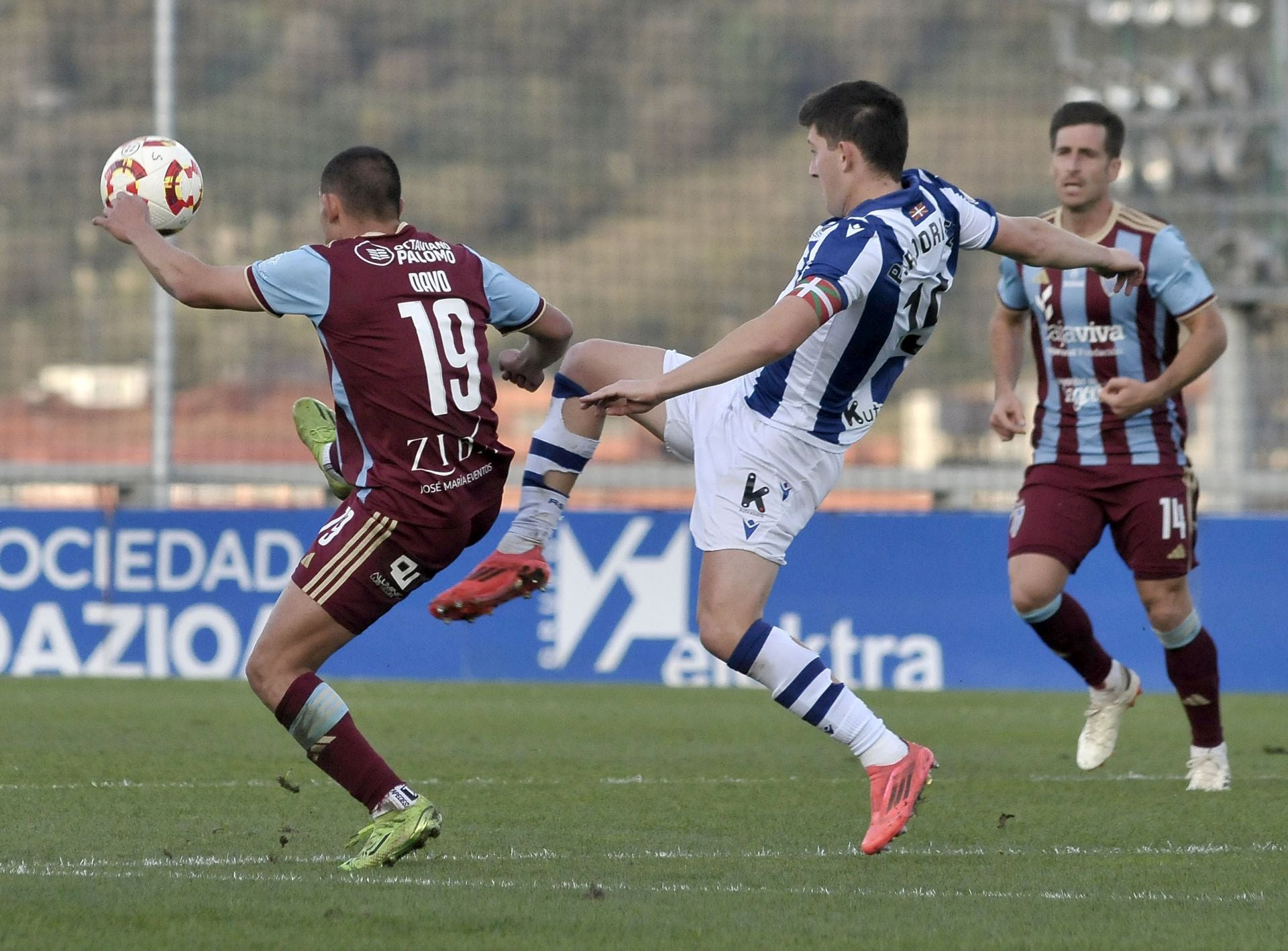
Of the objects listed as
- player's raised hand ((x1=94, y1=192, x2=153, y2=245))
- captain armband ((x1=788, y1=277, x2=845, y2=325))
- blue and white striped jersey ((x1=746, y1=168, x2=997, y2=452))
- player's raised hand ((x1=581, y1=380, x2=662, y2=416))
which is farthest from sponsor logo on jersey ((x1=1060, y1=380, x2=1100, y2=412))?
player's raised hand ((x1=94, y1=192, x2=153, y2=245))

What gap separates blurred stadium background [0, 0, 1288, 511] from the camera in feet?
50.1

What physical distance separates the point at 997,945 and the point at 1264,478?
1120cm

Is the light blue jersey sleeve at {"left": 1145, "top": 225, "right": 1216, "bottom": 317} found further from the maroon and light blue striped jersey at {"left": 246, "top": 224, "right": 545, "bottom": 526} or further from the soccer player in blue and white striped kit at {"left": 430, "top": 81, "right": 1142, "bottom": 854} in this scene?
the maroon and light blue striped jersey at {"left": 246, "top": 224, "right": 545, "bottom": 526}

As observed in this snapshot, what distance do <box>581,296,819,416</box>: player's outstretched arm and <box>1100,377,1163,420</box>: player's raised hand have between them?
6.76ft

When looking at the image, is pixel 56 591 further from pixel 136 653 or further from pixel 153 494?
pixel 153 494

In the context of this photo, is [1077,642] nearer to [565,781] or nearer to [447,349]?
[565,781]

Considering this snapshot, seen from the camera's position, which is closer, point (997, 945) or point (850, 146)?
point (997, 945)

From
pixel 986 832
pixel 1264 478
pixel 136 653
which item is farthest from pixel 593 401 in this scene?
pixel 1264 478

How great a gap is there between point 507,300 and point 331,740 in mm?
1316

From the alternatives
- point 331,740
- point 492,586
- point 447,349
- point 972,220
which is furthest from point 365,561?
point 972,220

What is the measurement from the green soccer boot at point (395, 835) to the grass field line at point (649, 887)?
0.10 meters

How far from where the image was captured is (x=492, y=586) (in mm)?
5367

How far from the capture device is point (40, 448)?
53.0 ft

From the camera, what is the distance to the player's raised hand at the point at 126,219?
5207mm
